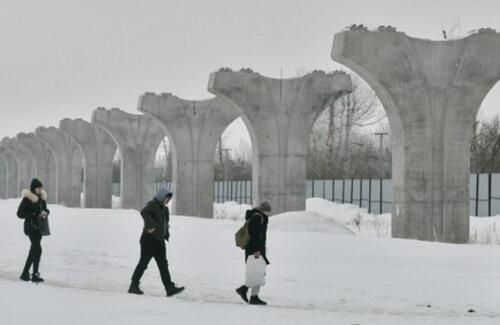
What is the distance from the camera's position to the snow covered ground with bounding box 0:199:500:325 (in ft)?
26.9

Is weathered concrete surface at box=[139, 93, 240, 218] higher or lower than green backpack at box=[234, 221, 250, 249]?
higher

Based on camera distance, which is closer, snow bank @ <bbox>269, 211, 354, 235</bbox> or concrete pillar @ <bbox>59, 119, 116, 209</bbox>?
snow bank @ <bbox>269, 211, 354, 235</bbox>

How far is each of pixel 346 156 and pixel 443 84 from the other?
40101 millimetres

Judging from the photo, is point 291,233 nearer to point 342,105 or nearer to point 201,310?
point 201,310

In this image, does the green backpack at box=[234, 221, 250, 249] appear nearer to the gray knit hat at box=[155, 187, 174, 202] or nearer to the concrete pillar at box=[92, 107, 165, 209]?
the gray knit hat at box=[155, 187, 174, 202]

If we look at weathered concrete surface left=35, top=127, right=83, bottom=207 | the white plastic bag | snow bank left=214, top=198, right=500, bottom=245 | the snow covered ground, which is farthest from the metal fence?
the white plastic bag

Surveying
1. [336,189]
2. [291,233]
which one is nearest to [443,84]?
[291,233]

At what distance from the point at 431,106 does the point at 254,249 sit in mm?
10779

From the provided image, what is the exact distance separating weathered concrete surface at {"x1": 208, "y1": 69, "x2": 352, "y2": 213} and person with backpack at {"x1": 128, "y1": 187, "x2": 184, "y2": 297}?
16.2 metres

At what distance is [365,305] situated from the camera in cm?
934

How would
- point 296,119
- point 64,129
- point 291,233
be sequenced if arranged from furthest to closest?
point 64,129 < point 296,119 < point 291,233

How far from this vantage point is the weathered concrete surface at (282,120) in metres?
26.0

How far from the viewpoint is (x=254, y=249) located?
9383 millimetres

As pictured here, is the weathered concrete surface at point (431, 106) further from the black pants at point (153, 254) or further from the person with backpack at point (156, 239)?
the black pants at point (153, 254)
